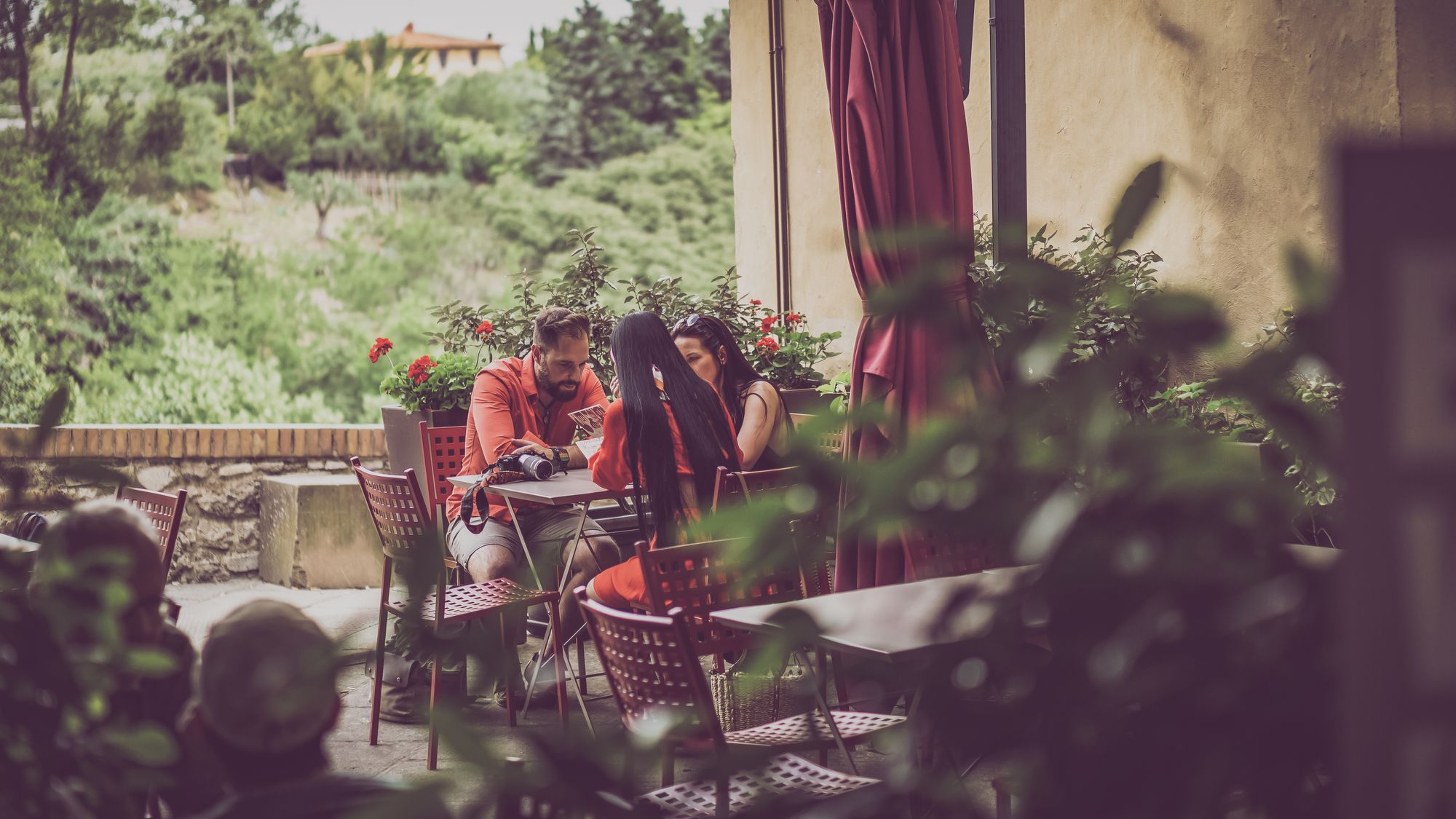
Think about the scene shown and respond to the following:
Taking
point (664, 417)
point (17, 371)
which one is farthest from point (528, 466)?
point (17, 371)

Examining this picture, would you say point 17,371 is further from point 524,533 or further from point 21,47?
point 524,533

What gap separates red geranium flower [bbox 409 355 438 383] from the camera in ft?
18.5

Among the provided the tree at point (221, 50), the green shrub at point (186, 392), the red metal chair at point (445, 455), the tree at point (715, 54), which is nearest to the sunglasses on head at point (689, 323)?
the red metal chair at point (445, 455)

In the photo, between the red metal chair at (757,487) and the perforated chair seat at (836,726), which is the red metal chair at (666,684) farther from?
the red metal chair at (757,487)

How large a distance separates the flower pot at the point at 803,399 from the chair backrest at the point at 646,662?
3.63m

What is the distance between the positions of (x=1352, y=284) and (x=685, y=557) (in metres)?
2.36

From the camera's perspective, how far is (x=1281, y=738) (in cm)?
72

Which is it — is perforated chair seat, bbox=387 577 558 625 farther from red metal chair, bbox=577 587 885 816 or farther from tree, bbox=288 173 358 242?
tree, bbox=288 173 358 242

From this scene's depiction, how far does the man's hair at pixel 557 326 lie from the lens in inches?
187

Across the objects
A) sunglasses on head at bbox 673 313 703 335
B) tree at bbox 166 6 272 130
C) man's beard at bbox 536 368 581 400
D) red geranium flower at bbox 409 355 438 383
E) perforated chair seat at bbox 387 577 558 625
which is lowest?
perforated chair seat at bbox 387 577 558 625

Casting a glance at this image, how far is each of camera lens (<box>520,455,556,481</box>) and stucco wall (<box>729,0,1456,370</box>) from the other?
1.26 meters

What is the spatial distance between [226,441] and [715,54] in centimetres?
2160

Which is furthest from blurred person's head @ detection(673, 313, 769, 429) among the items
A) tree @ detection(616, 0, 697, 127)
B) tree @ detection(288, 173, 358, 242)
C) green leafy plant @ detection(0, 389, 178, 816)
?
tree @ detection(616, 0, 697, 127)

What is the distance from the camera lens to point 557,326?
475 cm
